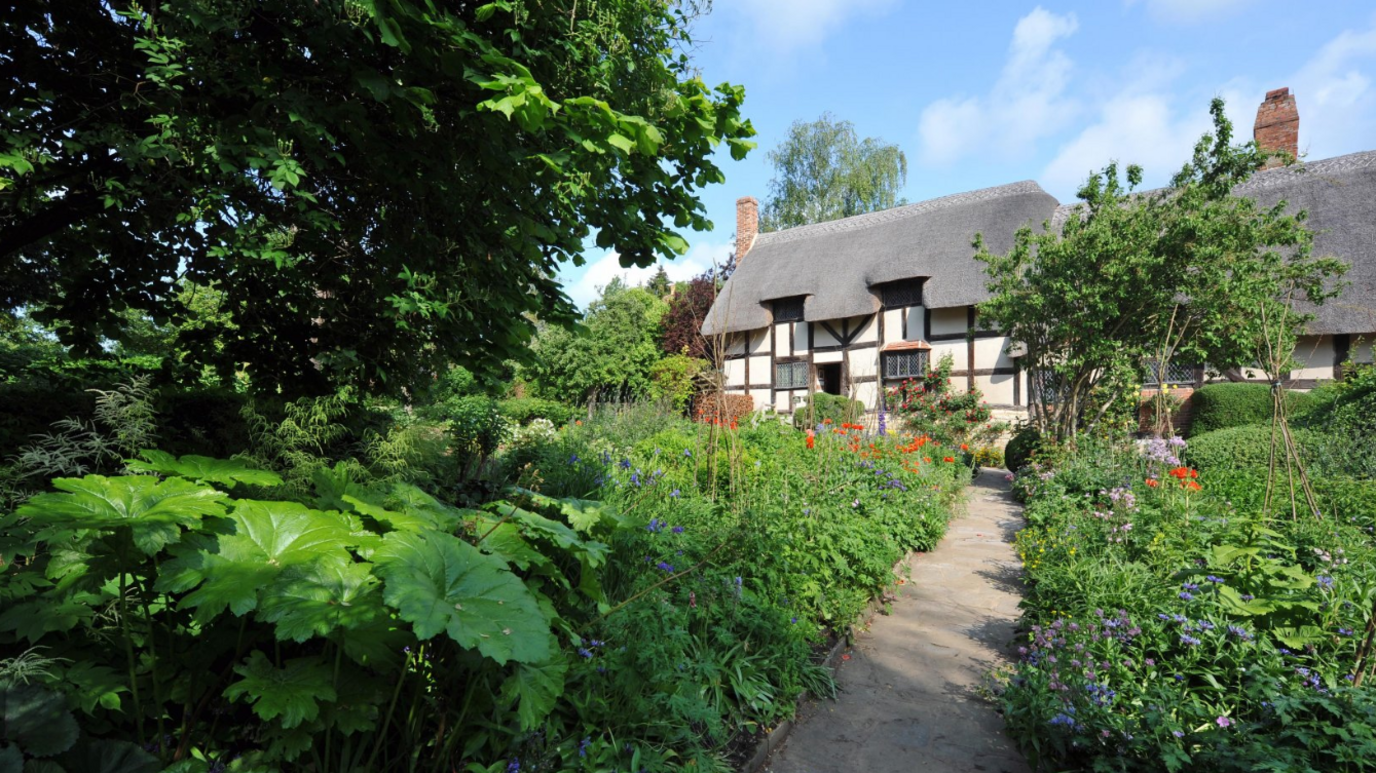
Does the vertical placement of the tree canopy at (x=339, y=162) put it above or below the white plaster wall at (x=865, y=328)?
below

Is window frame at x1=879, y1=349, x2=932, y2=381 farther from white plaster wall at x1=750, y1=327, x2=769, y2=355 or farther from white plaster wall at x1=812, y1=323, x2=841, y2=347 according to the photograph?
white plaster wall at x1=750, y1=327, x2=769, y2=355

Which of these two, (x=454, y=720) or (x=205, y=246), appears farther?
(x=205, y=246)

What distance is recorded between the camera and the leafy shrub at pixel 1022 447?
10031 mm

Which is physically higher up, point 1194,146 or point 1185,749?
point 1194,146

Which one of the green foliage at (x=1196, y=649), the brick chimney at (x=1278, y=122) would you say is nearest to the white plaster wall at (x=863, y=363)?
the brick chimney at (x=1278, y=122)

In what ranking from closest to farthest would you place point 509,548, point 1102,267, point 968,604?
point 509,548 → point 968,604 → point 1102,267

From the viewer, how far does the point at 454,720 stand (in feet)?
6.12

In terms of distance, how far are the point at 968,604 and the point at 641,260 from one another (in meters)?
3.36

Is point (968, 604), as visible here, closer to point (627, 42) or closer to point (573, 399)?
point (627, 42)

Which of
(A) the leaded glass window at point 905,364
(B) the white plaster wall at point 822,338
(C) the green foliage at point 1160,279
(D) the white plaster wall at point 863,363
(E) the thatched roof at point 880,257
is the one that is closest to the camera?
(C) the green foliage at point 1160,279

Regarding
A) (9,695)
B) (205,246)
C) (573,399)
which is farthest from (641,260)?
(573,399)

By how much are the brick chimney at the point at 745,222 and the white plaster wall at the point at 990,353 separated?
30.7 feet

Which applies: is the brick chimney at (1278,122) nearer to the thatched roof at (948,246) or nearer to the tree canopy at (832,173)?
→ the thatched roof at (948,246)

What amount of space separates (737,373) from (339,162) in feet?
55.4
